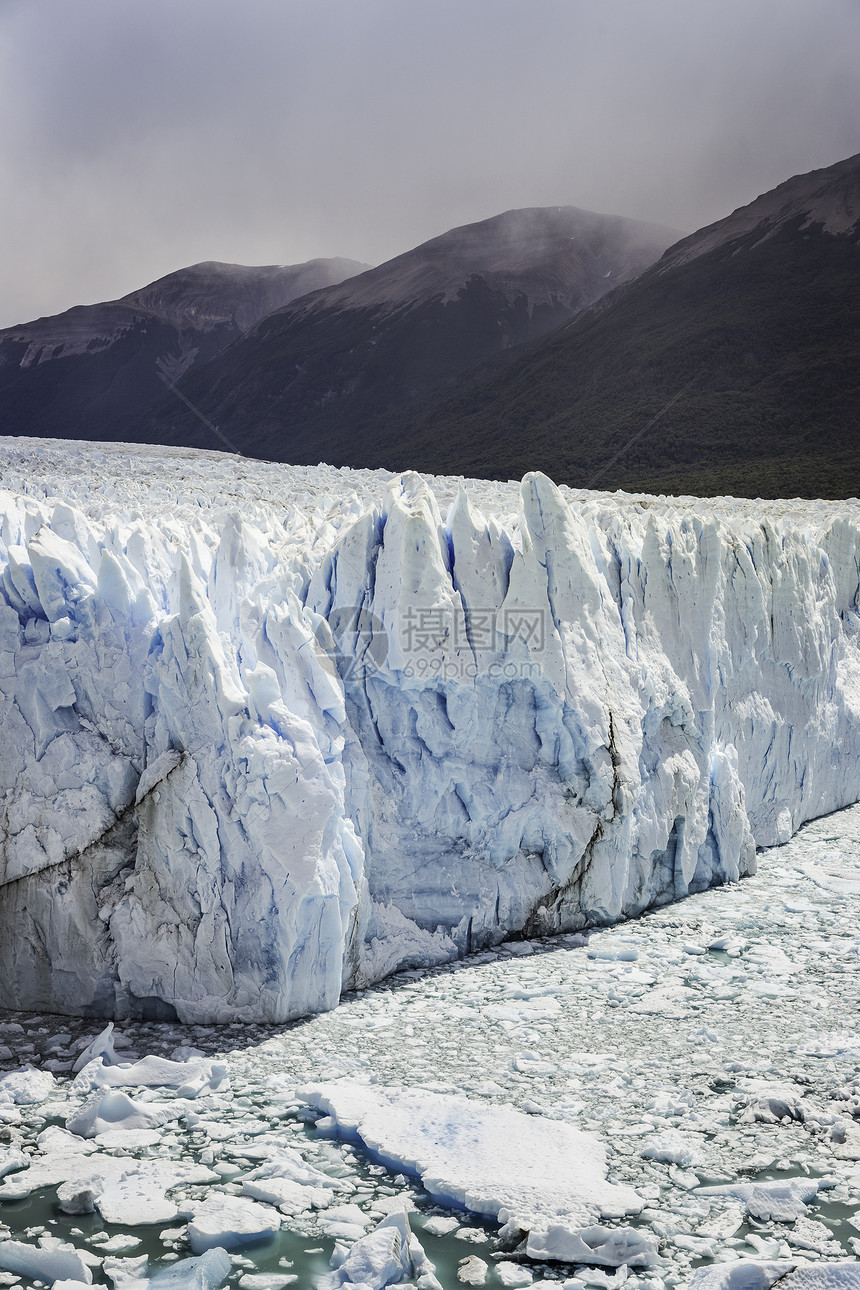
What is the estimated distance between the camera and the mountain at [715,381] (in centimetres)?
4784

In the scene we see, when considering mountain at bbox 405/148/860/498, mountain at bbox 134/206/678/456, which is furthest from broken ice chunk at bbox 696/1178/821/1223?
mountain at bbox 134/206/678/456

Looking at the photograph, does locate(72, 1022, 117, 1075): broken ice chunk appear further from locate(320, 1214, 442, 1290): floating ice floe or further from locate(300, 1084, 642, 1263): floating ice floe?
locate(320, 1214, 442, 1290): floating ice floe

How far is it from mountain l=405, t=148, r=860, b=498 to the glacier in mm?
32334

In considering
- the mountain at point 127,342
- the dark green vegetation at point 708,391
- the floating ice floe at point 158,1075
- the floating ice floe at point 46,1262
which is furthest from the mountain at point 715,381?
the mountain at point 127,342

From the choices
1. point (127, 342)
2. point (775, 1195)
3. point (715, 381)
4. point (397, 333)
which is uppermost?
point (127, 342)

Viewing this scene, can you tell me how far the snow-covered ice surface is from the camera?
405 centimetres

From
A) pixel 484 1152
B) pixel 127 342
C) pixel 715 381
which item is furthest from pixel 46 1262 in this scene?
pixel 127 342

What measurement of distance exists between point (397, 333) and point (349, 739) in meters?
98.7

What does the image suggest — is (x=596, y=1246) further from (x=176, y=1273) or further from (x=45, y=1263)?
(x=45, y=1263)

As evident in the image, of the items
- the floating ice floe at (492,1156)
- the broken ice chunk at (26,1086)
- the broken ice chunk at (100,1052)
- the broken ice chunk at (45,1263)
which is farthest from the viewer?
the broken ice chunk at (100,1052)

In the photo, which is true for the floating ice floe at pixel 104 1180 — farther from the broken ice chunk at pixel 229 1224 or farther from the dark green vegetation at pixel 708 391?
the dark green vegetation at pixel 708 391

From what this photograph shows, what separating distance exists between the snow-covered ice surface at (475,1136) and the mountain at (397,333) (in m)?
71.1

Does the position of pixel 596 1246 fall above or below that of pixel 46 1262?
below

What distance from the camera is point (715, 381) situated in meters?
54.4
